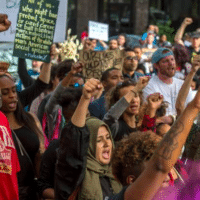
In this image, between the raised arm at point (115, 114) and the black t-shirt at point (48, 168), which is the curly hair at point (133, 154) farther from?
the raised arm at point (115, 114)

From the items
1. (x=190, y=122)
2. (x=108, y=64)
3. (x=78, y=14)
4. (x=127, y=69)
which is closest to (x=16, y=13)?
(x=108, y=64)

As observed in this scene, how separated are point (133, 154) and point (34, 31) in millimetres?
3265

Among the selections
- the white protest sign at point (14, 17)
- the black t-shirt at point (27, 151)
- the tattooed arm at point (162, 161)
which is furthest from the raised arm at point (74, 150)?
the white protest sign at point (14, 17)

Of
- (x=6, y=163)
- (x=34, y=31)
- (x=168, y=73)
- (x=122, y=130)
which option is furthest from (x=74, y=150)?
(x=168, y=73)

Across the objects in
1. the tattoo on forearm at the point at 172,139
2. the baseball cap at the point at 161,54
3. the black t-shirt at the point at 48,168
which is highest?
the tattoo on forearm at the point at 172,139

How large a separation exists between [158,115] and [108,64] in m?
2.16

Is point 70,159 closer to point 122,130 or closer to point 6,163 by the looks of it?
point 6,163

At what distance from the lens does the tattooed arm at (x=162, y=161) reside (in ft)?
6.93

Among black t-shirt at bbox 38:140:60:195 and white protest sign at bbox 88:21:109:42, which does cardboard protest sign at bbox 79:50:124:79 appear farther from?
white protest sign at bbox 88:21:109:42

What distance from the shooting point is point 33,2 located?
564 centimetres

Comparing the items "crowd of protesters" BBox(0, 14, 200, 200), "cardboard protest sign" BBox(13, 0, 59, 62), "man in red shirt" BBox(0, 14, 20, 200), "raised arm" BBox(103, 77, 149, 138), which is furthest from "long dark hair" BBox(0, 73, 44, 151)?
"cardboard protest sign" BBox(13, 0, 59, 62)

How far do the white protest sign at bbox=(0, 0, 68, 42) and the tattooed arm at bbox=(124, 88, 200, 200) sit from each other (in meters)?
3.79

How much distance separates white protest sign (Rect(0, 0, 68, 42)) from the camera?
228 inches

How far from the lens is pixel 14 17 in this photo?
6027mm
